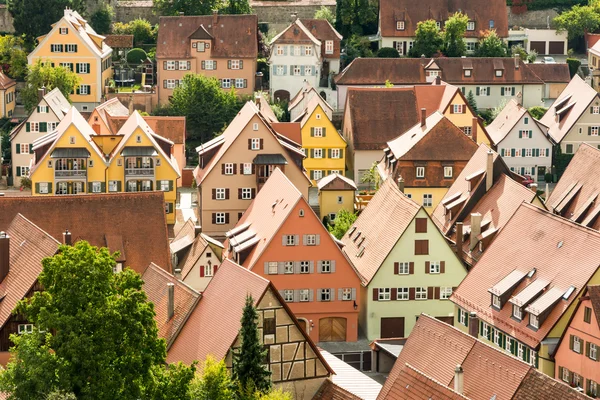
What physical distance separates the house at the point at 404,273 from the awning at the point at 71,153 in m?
25.7

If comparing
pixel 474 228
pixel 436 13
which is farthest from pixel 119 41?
pixel 474 228

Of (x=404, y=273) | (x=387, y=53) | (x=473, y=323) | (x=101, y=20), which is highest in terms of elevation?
(x=101, y=20)

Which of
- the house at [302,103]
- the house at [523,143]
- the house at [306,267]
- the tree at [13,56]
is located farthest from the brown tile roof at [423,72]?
the house at [306,267]

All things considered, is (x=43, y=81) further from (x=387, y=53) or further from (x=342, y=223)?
(x=342, y=223)

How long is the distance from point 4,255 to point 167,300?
24.1ft

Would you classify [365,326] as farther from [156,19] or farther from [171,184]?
[156,19]

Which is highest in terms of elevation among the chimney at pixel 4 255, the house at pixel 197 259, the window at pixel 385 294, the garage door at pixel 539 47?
the garage door at pixel 539 47

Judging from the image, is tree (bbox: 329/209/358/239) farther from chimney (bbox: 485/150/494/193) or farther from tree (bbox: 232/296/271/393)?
tree (bbox: 232/296/271/393)

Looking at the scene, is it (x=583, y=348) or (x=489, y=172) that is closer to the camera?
(x=583, y=348)

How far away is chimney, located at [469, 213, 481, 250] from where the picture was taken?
80.9 metres

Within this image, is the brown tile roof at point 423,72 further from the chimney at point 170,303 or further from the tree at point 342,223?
the chimney at point 170,303

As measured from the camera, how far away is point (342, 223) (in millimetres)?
88500

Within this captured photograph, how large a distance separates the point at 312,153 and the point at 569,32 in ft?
131

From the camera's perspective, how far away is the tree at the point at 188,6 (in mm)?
Result: 134000
